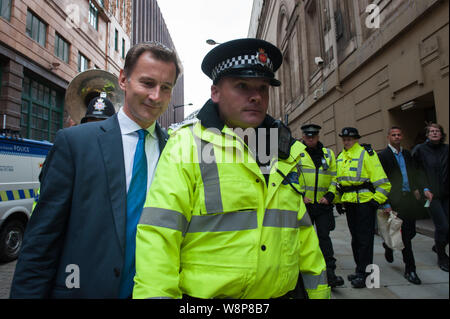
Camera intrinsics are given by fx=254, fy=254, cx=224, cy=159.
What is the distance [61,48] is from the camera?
14.6 metres

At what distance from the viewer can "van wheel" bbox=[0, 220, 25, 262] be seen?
4.79m

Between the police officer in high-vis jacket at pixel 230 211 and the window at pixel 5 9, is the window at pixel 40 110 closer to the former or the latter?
the window at pixel 5 9

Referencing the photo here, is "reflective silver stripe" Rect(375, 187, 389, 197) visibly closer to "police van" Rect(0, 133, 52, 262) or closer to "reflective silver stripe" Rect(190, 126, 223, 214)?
"reflective silver stripe" Rect(190, 126, 223, 214)

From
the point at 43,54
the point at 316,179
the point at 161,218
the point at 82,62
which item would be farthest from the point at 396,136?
the point at 82,62

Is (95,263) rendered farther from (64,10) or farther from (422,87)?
(64,10)

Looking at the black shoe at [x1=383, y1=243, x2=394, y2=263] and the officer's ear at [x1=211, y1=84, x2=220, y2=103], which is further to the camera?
the black shoe at [x1=383, y1=243, x2=394, y2=263]

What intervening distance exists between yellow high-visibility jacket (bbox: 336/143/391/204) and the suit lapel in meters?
3.29

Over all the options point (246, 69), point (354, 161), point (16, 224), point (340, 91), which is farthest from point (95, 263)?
point (340, 91)

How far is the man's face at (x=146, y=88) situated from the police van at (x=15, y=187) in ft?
15.8

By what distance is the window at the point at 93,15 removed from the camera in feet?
56.7

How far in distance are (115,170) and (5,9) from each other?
46.8 feet

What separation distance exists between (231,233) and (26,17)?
51.6ft

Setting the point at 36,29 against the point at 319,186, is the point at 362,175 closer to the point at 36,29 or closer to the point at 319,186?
the point at 319,186

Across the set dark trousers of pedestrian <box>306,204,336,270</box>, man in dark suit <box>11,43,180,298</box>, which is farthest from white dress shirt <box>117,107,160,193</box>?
dark trousers of pedestrian <box>306,204,336,270</box>
